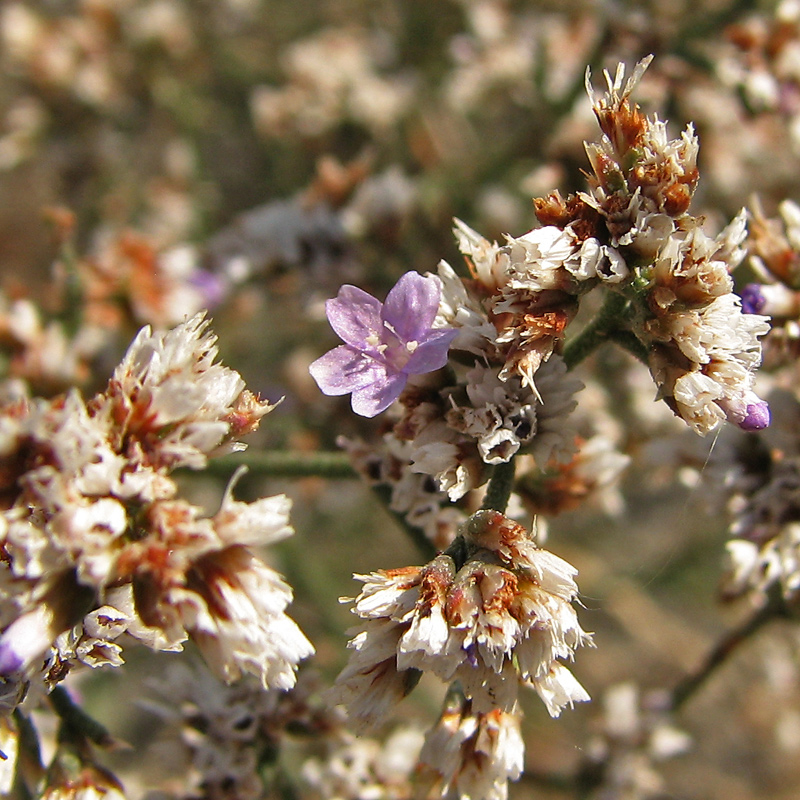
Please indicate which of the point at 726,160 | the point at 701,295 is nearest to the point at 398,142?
the point at 726,160

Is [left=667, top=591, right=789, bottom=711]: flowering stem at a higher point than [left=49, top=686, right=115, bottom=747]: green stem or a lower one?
lower

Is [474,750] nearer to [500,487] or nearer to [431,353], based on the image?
[500,487]

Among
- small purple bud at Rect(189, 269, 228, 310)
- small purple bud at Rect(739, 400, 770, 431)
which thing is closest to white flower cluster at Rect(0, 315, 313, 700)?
small purple bud at Rect(739, 400, 770, 431)

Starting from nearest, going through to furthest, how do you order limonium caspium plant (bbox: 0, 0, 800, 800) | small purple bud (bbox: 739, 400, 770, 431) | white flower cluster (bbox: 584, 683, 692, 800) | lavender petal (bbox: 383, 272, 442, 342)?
limonium caspium plant (bbox: 0, 0, 800, 800) < small purple bud (bbox: 739, 400, 770, 431) < lavender petal (bbox: 383, 272, 442, 342) < white flower cluster (bbox: 584, 683, 692, 800)

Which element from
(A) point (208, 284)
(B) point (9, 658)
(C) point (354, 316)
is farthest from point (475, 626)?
(A) point (208, 284)

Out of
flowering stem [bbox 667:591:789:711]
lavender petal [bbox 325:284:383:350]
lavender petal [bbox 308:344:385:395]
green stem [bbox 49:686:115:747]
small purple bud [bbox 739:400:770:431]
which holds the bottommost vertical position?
flowering stem [bbox 667:591:789:711]

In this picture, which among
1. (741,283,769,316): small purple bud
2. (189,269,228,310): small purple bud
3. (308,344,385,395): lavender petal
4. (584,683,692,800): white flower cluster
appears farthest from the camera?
(189,269,228,310): small purple bud

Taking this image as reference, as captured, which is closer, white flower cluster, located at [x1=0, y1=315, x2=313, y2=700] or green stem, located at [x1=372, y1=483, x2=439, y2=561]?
white flower cluster, located at [x1=0, y1=315, x2=313, y2=700]

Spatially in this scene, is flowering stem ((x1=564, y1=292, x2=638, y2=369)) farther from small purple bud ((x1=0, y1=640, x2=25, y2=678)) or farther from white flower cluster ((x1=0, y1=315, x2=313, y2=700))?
small purple bud ((x1=0, y1=640, x2=25, y2=678))
